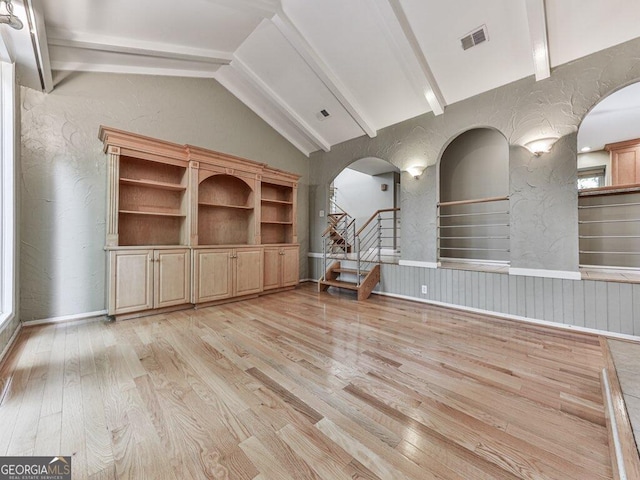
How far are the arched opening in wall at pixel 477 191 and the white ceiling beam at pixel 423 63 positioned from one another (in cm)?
168

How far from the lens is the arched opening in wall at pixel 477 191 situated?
187 inches

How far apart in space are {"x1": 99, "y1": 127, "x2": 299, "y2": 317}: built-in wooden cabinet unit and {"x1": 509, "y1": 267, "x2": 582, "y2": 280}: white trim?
3526 mm

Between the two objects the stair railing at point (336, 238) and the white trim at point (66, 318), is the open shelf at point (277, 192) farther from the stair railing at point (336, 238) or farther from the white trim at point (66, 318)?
the white trim at point (66, 318)

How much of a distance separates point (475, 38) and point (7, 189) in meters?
5.04

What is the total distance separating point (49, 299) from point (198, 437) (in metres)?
3.09

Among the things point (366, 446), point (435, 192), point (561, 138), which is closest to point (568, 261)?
point (561, 138)

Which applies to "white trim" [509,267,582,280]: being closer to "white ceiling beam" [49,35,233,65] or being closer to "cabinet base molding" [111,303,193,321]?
"cabinet base molding" [111,303,193,321]

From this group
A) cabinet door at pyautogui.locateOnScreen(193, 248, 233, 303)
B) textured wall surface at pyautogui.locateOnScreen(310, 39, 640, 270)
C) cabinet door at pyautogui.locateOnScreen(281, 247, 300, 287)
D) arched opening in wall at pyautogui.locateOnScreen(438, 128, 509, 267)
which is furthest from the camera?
cabinet door at pyautogui.locateOnScreen(281, 247, 300, 287)

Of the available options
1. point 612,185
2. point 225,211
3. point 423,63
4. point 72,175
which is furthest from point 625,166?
point 72,175

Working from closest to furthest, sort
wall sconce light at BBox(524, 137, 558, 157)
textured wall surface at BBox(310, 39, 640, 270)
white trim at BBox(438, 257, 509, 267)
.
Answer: textured wall surface at BBox(310, 39, 640, 270)
wall sconce light at BBox(524, 137, 558, 157)
white trim at BBox(438, 257, 509, 267)

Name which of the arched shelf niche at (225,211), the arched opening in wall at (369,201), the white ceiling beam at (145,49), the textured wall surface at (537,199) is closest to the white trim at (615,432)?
the textured wall surface at (537,199)

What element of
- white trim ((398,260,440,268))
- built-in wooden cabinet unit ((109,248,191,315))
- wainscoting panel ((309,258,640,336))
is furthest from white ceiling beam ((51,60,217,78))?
wainscoting panel ((309,258,640,336))

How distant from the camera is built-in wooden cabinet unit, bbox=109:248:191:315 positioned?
3076mm

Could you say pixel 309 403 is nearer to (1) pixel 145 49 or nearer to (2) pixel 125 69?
→ (1) pixel 145 49
